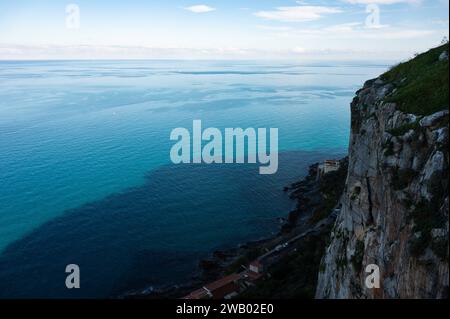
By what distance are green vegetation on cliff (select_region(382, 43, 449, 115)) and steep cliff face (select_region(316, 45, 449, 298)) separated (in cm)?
Answer: 15

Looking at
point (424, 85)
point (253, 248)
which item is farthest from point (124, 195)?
point (424, 85)

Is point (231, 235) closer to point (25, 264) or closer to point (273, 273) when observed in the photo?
point (273, 273)

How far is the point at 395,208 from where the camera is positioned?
48.8 feet

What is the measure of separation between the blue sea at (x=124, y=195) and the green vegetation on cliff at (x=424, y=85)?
29.9m

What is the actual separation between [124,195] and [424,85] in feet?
160

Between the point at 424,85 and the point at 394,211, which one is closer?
the point at 394,211

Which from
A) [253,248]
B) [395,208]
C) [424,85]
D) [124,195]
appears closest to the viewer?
[395,208]

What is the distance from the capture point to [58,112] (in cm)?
11200

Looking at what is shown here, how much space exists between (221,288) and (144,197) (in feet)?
84.7

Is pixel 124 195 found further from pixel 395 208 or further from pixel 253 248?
Result: pixel 395 208

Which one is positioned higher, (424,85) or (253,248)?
(424,85)

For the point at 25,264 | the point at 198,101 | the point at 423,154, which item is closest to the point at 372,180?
the point at 423,154

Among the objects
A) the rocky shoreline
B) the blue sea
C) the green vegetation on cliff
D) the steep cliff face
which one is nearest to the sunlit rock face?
the steep cliff face

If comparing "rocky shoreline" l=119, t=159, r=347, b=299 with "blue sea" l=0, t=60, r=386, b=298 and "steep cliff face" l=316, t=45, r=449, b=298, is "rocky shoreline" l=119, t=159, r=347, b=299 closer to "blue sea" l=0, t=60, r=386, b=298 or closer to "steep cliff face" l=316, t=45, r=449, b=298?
"blue sea" l=0, t=60, r=386, b=298
